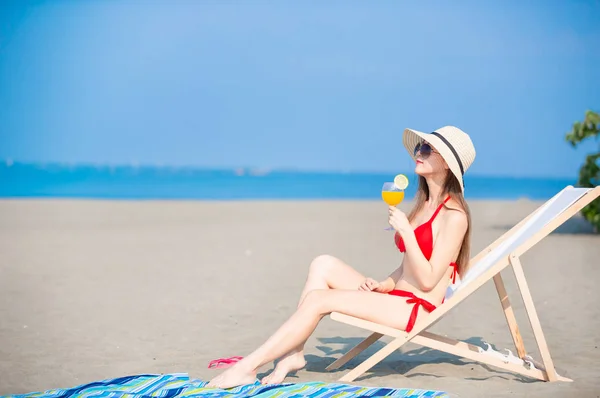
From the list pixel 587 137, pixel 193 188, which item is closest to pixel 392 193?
pixel 587 137

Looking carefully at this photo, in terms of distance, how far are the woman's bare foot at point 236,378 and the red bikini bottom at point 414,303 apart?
2.69 feet

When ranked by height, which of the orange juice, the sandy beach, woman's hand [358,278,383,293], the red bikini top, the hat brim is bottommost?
the sandy beach

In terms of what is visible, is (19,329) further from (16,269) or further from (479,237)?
(479,237)

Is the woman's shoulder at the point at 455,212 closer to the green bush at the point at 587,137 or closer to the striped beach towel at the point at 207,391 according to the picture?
the striped beach towel at the point at 207,391

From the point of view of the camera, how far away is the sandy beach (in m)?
4.82

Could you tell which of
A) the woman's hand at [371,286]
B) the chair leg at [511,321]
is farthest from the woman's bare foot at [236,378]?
the chair leg at [511,321]

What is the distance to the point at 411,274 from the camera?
434cm

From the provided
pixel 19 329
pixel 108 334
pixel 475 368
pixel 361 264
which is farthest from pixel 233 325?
pixel 361 264

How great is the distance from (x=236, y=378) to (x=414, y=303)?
98 cm

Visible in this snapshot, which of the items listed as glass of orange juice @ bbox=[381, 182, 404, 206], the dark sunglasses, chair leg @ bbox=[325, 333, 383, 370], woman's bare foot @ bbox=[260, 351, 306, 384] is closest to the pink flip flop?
woman's bare foot @ bbox=[260, 351, 306, 384]

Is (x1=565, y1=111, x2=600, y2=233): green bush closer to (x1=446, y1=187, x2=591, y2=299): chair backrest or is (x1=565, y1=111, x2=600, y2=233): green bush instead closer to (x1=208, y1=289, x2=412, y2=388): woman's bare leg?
(x1=446, y1=187, x2=591, y2=299): chair backrest

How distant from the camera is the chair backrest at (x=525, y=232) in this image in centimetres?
425

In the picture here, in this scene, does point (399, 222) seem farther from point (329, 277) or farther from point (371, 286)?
point (329, 277)

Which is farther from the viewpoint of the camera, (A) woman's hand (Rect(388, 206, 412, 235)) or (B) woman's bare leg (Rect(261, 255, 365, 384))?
(B) woman's bare leg (Rect(261, 255, 365, 384))
